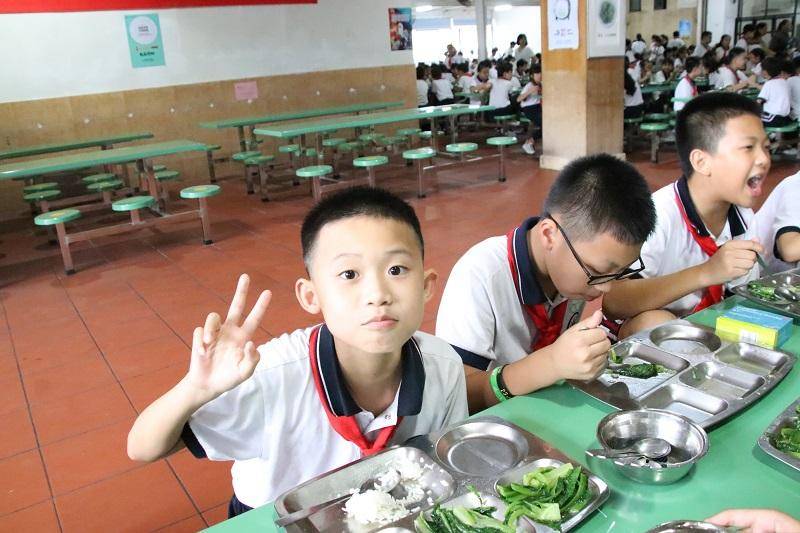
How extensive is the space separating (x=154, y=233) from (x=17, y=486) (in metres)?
4.32

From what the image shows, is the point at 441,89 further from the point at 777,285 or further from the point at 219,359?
the point at 219,359

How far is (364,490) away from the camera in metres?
1.14

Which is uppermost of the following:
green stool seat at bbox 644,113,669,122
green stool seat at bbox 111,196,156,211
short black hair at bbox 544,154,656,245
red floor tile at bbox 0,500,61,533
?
short black hair at bbox 544,154,656,245

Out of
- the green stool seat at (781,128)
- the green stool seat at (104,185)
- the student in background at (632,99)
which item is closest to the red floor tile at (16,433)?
the green stool seat at (104,185)

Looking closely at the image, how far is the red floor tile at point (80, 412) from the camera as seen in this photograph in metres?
2.89

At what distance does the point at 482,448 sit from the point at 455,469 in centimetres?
10

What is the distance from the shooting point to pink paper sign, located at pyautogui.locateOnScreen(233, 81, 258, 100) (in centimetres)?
902

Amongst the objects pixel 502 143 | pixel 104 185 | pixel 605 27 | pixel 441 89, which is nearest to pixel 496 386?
pixel 502 143

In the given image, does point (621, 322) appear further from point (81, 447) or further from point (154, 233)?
point (154, 233)

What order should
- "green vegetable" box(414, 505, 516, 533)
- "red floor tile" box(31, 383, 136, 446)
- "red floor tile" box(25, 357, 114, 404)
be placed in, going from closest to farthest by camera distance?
"green vegetable" box(414, 505, 516, 533) < "red floor tile" box(31, 383, 136, 446) < "red floor tile" box(25, 357, 114, 404)

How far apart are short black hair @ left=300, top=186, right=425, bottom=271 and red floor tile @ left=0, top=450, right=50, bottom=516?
6.15ft

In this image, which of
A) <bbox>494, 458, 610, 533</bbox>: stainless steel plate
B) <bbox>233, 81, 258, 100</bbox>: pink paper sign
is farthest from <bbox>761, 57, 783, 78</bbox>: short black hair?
<bbox>494, 458, 610, 533</bbox>: stainless steel plate

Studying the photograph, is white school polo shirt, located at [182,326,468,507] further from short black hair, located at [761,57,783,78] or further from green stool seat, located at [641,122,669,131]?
short black hair, located at [761,57,783,78]

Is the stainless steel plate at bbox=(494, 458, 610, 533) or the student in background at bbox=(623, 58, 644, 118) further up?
the student in background at bbox=(623, 58, 644, 118)
